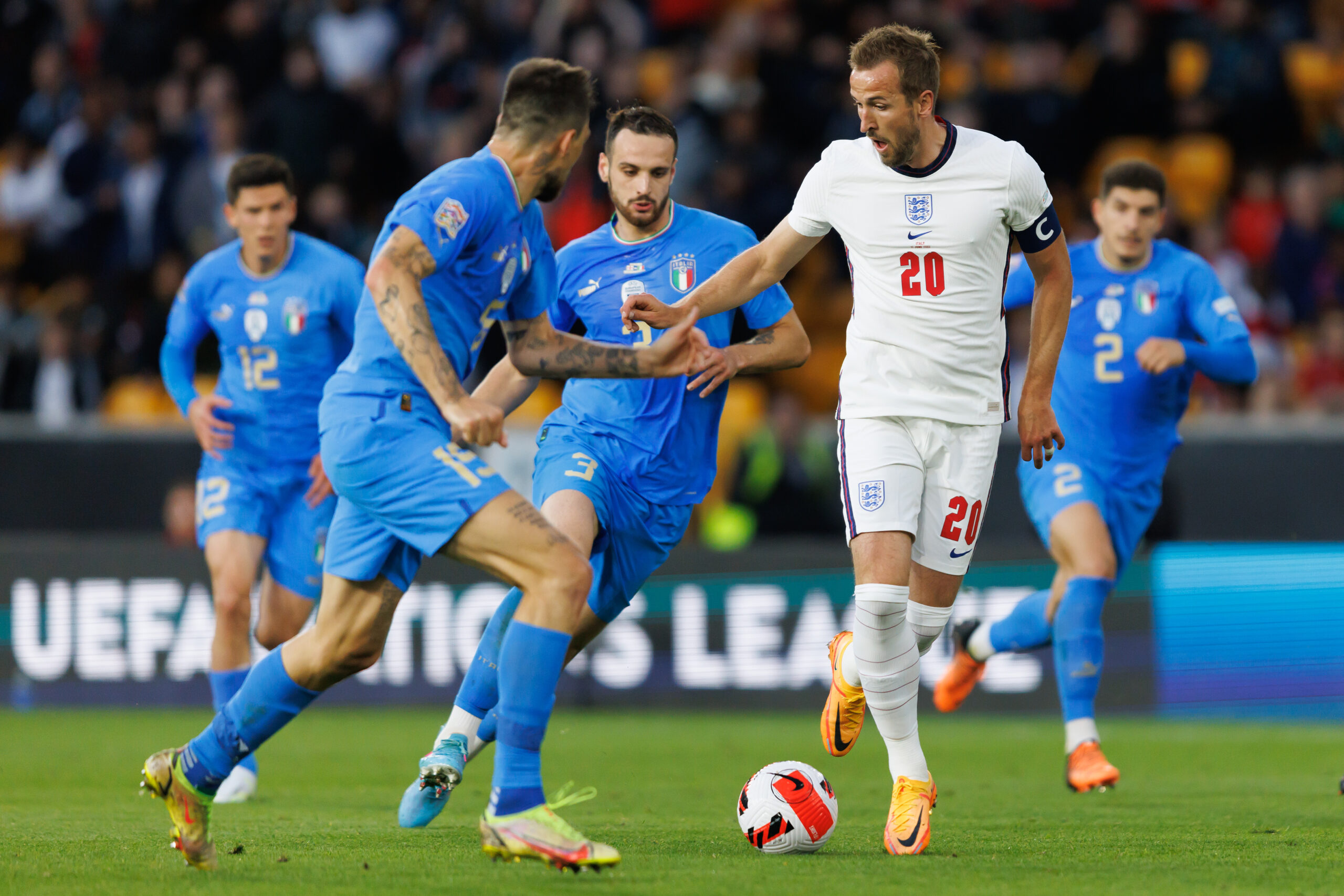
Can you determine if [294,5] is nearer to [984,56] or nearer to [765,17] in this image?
[765,17]

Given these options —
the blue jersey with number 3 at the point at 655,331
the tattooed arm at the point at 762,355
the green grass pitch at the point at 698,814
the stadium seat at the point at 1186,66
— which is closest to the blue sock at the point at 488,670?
the green grass pitch at the point at 698,814

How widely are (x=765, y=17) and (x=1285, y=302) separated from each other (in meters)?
6.25

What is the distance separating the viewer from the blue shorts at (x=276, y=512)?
8695 millimetres

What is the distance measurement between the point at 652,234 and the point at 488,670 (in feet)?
6.84

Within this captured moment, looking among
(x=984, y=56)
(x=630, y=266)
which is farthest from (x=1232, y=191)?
(x=630, y=266)

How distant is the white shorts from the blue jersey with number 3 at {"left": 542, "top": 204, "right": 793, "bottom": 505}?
0.90m

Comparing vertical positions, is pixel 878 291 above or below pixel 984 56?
below

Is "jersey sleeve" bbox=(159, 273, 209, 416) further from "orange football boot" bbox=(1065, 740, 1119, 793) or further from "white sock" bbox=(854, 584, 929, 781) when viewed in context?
"orange football boot" bbox=(1065, 740, 1119, 793)

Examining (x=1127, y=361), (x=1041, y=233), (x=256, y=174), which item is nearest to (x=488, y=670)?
(x=1041, y=233)

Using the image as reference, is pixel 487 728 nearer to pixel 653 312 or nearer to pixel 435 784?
pixel 435 784

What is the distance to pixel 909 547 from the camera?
6379 millimetres

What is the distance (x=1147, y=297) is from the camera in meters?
9.02

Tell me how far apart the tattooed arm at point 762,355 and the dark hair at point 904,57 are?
46.9 inches

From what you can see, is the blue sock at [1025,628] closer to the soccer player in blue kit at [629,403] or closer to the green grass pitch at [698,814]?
the green grass pitch at [698,814]
